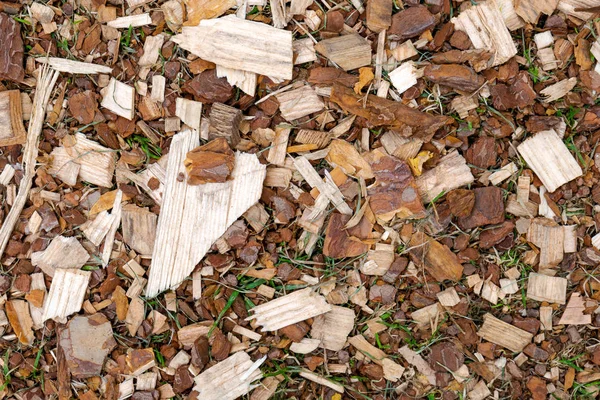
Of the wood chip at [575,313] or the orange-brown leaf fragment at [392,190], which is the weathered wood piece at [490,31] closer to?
the orange-brown leaf fragment at [392,190]

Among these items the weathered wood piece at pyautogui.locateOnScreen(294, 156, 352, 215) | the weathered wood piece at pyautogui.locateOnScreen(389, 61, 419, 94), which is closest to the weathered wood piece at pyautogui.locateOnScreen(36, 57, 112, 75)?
the weathered wood piece at pyautogui.locateOnScreen(294, 156, 352, 215)

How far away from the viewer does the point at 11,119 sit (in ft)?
5.44

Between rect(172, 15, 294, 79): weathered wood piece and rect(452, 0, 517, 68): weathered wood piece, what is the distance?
1.69ft

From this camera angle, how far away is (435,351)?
163 cm

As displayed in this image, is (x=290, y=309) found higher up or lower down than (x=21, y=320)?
higher up


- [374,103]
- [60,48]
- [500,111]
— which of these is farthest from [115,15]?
[500,111]

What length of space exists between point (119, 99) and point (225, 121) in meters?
0.34

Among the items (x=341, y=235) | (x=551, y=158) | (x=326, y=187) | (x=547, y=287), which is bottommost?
(x=547, y=287)

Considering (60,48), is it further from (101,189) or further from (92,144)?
(101,189)

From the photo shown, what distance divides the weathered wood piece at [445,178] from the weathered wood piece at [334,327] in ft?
1.35

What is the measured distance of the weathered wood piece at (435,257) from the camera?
62.5 inches

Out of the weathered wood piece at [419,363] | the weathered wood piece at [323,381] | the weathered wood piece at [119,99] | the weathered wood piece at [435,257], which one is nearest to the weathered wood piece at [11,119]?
the weathered wood piece at [119,99]

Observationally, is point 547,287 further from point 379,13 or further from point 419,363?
point 379,13

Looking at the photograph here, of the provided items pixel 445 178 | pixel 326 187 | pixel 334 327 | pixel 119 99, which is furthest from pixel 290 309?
pixel 119 99
